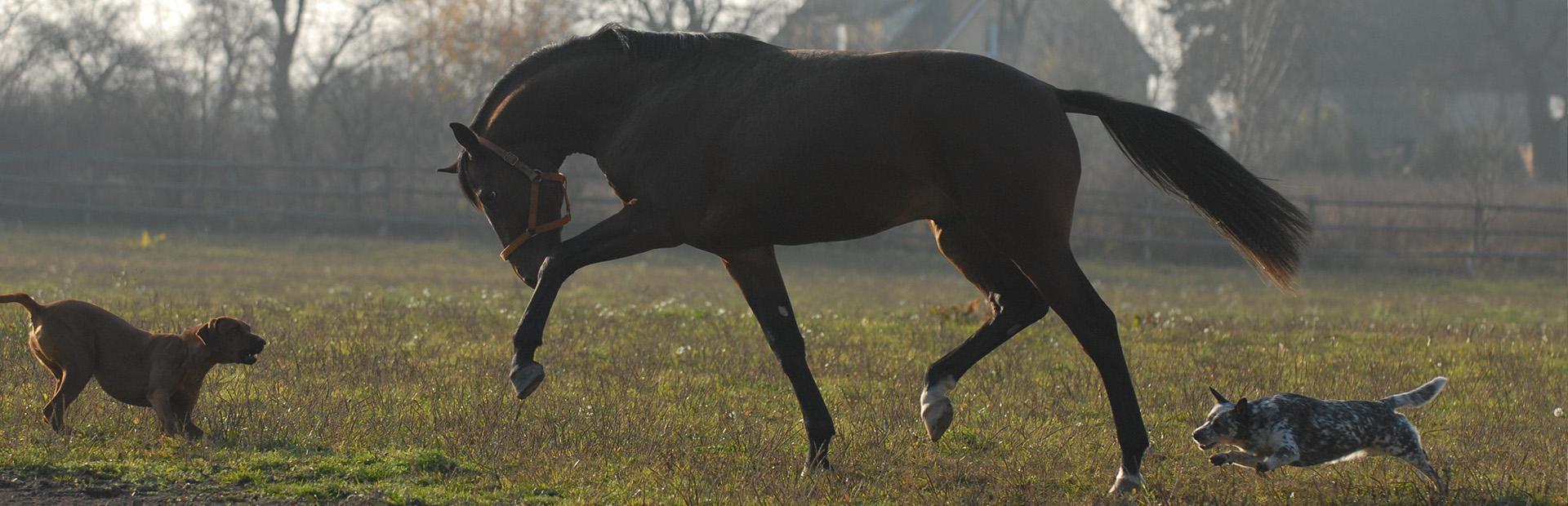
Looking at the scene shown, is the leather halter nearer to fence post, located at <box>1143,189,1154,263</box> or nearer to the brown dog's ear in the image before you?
the brown dog's ear

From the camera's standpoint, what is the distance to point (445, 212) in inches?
1253

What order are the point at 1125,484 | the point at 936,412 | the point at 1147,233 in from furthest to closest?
1. the point at 1147,233
2. the point at 936,412
3. the point at 1125,484

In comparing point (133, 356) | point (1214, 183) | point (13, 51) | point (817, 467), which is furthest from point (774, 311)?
point (13, 51)

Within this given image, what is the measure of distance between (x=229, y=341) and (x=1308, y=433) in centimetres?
439

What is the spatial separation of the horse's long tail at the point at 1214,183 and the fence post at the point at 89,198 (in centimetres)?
2978

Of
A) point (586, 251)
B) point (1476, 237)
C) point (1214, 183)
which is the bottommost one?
point (1476, 237)

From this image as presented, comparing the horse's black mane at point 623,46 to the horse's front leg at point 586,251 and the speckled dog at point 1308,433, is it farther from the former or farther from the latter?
the speckled dog at point 1308,433

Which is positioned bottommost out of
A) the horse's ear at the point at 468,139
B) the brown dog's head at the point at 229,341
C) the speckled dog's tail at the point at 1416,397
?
the speckled dog's tail at the point at 1416,397

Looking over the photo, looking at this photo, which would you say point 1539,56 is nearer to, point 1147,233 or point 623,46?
Result: point 1147,233

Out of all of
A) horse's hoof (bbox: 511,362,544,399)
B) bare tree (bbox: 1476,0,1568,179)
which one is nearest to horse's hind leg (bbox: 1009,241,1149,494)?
horse's hoof (bbox: 511,362,544,399)

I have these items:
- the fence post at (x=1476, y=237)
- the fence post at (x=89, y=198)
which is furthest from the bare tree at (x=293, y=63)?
the fence post at (x=1476, y=237)

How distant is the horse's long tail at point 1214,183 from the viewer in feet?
19.9

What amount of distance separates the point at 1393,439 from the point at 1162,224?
24.3m

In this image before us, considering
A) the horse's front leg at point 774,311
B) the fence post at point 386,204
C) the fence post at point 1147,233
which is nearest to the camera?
the horse's front leg at point 774,311
